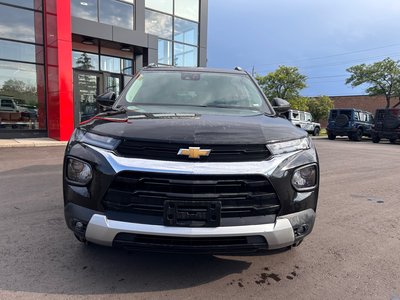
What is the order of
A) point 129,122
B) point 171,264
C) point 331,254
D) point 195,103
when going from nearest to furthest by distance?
1. point 129,122
2. point 171,264
3. point 331,254
4. point 195,103

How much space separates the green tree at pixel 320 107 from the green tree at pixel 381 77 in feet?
17.9

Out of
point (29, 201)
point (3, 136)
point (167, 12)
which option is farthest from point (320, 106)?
point (29, 201)

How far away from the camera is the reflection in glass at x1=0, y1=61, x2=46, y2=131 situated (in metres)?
13.4

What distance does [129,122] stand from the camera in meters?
2.78

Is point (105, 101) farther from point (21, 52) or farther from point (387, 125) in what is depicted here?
point (387, 125)

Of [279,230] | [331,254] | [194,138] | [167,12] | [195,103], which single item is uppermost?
[167,12]

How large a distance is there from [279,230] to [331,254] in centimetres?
131

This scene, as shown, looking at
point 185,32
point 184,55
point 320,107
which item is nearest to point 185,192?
point 184,55

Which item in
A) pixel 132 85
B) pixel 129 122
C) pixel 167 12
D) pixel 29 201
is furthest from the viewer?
pixel 167 12

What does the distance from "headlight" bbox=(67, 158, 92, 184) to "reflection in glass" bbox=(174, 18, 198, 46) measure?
16.0 meters

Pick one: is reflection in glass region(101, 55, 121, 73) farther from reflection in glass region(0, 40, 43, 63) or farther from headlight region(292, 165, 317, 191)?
headlight region(292, 165, 317, 191)

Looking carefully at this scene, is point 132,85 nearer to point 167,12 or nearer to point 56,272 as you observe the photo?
point 56,272

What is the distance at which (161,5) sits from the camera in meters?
16.7

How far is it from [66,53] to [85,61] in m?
2.75
